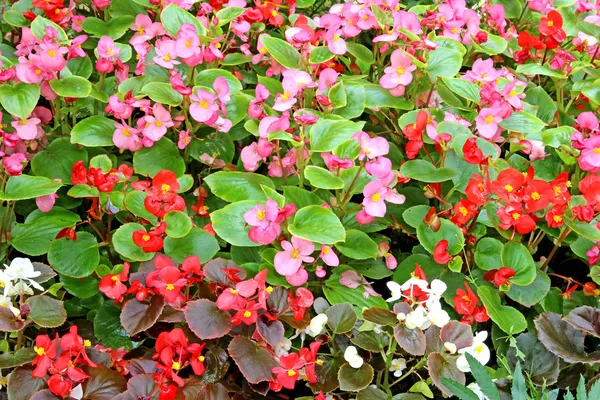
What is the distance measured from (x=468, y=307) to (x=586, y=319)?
0.25m

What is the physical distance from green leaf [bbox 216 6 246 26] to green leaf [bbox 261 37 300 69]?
0.34 feet

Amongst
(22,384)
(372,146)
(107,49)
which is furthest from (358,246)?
(107,49)

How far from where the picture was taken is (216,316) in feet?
4.12

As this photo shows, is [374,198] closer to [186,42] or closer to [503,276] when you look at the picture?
[503,276]

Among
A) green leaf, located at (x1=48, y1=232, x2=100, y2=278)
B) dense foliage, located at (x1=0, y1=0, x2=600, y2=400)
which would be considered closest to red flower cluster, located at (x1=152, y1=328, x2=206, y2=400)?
dense foliage, located at (x1=0, y1=0, x2=600, y2=400)

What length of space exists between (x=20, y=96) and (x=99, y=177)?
0.34m

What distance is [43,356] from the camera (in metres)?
1.17

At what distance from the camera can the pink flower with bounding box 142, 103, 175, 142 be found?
5.36ft

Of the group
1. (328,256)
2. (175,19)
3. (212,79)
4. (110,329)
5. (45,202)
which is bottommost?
(110,329)

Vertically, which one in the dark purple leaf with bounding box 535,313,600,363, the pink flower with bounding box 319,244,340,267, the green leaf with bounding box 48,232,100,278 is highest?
the pink flower with bounding box 319,244,340,267

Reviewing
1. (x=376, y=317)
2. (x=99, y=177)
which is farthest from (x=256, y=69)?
(x=376, y=317)

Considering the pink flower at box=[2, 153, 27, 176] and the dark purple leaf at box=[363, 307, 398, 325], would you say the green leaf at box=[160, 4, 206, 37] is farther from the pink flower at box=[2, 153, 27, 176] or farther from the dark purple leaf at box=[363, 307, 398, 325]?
the dark purple leaf at box=[363, 307, 398, 325]

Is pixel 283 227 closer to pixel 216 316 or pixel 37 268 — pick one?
pixel 216 316

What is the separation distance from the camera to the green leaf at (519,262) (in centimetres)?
145
